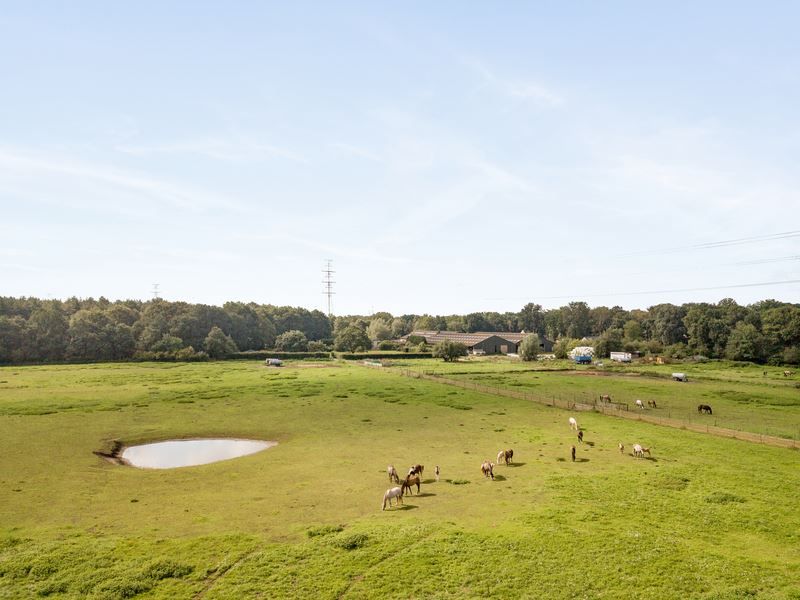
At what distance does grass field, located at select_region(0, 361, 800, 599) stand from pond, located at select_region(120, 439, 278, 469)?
1970mm

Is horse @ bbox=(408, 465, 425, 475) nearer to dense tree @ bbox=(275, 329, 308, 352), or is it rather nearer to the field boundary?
the field boundary

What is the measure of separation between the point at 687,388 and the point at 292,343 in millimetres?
103990

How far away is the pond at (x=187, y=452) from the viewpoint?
110ft

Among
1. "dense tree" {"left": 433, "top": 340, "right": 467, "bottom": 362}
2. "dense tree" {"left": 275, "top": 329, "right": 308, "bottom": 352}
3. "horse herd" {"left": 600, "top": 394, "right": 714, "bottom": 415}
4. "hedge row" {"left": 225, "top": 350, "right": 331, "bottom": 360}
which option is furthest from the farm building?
"horse herd" {"left": 600, "top": 394, "right": 714, "bottom": 415}

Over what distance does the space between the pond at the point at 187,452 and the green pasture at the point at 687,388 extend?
36.2 m

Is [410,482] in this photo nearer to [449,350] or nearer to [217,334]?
[449,350]

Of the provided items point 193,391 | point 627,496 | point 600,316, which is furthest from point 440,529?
point 600,316

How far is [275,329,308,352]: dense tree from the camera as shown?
141000 mm

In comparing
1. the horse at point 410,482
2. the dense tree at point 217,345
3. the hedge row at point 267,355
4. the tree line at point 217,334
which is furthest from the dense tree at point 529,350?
the horse at point 410,482

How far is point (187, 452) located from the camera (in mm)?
36406

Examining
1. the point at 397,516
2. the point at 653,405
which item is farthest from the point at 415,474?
the point at 653,405

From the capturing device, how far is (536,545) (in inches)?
751

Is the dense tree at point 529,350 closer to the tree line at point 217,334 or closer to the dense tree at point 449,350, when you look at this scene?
the tree line at point 217,334

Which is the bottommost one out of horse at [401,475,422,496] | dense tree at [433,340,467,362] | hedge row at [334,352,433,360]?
horse at [401,475,422,496]
